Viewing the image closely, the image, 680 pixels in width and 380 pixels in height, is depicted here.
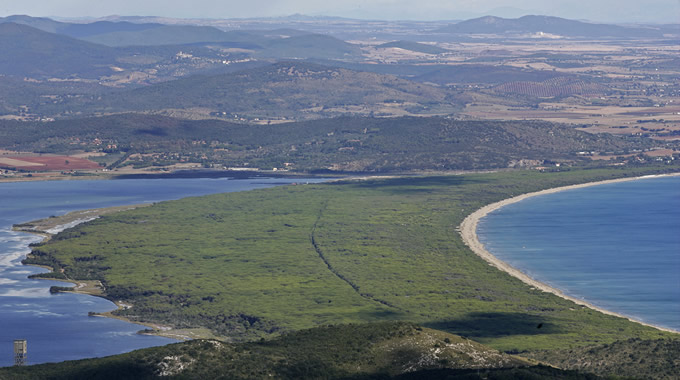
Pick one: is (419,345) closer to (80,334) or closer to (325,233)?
(80,334)

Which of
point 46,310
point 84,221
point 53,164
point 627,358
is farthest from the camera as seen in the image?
point 53,164

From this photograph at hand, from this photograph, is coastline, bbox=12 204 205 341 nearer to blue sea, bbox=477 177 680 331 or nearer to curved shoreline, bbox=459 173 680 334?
curved shoreline, bbox=459 173 680 334

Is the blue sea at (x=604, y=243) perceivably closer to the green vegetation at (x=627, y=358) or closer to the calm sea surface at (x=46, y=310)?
the green vegetation at (x=627, y=358)

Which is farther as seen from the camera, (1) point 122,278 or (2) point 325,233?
(2) point 325,233

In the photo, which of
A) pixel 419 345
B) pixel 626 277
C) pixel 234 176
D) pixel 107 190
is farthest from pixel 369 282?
pixel 234 176

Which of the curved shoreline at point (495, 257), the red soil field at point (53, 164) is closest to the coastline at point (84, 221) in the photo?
the curved shoreline at point (495, 257)

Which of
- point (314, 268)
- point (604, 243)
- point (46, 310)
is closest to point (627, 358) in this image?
point (314, 268)

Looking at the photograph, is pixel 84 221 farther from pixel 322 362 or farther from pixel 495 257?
pixel 322 362
